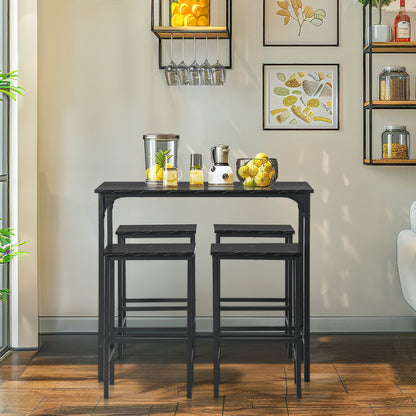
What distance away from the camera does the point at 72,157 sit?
422 centimetres

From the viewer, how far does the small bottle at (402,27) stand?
394 cm

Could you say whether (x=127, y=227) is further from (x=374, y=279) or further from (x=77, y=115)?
(x=374, y=279)

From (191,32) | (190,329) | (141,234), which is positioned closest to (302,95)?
(191,32)

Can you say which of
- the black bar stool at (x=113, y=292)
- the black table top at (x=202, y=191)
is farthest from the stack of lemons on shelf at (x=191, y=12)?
the black bar stool at (x=113, y=292)

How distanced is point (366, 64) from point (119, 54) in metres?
1.57

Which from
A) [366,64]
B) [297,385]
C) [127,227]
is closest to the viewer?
[297,385]

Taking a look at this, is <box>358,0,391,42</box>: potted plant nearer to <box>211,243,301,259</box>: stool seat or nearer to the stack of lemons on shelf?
the stack of lemons on shelf

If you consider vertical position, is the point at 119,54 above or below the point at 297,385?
above

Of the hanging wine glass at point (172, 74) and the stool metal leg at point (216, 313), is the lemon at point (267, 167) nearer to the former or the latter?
the stool metal leg at point (216, 313)

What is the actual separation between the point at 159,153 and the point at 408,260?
1.58m

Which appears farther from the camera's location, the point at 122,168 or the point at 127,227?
the point at 122,168

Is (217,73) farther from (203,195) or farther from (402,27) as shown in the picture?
(402,27)

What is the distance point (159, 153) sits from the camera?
344 cm

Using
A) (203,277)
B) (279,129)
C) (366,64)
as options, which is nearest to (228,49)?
(279,129)
